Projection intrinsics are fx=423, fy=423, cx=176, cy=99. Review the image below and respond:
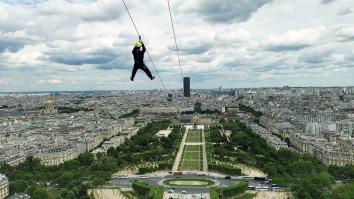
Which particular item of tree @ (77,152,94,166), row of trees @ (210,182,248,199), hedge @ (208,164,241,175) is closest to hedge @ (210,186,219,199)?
row of trees @ (210,182,248,199)

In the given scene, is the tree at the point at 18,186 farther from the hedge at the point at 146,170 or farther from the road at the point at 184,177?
the hedge at the point at 146,170

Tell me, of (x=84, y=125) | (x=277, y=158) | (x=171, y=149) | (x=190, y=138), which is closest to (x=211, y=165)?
(x=277, y=158)

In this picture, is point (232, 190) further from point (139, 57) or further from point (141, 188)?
point (139, 57)

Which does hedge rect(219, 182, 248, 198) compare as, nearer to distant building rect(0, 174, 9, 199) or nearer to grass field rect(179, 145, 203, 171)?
grass field rect(179, 145, 203, 171)

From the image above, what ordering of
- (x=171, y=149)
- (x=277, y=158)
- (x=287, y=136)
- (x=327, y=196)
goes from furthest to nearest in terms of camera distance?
(x=287, y=136) → (x=171, y=149) → (x=277, y=158) → (x=327, y=196)

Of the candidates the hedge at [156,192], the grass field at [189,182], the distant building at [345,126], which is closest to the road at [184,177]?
the grass field at [189,182]

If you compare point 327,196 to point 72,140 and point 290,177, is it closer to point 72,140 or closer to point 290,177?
point 290,177
